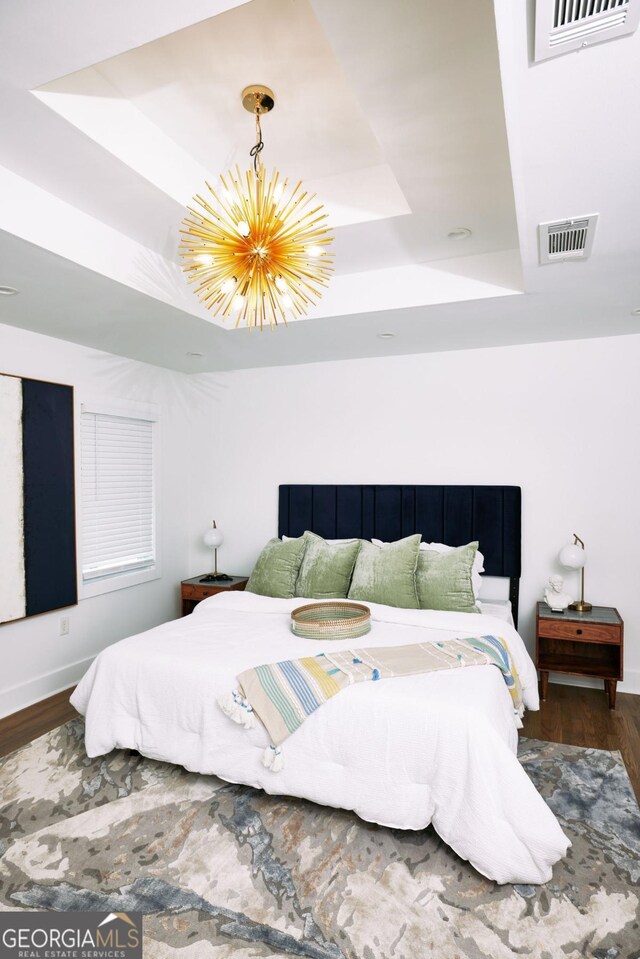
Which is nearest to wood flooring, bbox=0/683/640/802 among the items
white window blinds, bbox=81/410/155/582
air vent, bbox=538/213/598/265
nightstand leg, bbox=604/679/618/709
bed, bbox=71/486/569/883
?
nightstand leg, bbox=604/679/618/709

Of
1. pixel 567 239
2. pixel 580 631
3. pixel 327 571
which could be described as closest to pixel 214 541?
pixel 327 571

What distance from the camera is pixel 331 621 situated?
2951 mm

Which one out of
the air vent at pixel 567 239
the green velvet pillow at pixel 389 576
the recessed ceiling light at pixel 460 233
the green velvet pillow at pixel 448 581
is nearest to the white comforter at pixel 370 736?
the green velvet pillow at pixel 448 581

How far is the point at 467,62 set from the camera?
1725 millimetres

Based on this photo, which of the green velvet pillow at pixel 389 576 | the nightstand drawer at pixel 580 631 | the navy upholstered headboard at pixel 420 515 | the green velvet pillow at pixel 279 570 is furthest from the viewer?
the navy upholstered headboard at pixel 420 515

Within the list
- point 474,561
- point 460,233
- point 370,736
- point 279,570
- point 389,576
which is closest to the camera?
point 370,736

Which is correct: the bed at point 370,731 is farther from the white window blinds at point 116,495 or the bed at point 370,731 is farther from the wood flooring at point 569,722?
the white window blinds at point 116,495

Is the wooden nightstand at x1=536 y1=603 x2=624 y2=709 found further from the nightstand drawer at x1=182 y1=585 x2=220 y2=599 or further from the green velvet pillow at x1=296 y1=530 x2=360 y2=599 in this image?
the nightstand drawer at x1=182 y1=585 x2=220 y2=599

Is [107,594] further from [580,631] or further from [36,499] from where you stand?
[580,631]

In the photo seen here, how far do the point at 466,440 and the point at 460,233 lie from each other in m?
1.67

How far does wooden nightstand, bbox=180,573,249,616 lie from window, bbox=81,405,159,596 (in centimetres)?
36

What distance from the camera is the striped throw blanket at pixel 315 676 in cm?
232

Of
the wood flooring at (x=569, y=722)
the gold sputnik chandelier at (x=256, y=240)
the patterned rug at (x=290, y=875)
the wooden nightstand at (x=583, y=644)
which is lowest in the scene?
the wood flooring at (x=569, y=722)

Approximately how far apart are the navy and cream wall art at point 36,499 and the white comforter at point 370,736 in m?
0.96
